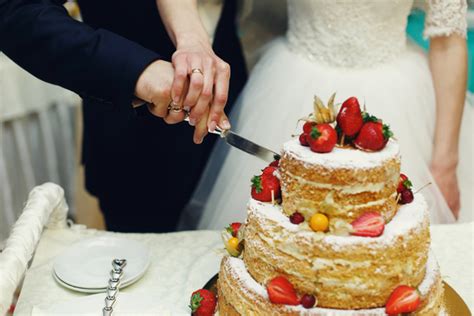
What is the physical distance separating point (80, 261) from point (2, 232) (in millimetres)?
1711

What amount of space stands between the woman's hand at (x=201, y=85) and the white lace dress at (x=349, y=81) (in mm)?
602

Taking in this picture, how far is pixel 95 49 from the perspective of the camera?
1.29 meters

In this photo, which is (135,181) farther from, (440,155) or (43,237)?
(440,155)

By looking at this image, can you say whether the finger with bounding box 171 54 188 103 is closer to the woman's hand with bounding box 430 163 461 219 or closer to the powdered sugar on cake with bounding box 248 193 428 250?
the powdered sugar on cake with bounding box 248 193 428 250

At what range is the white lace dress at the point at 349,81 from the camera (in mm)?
1793

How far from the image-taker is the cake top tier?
100 cm

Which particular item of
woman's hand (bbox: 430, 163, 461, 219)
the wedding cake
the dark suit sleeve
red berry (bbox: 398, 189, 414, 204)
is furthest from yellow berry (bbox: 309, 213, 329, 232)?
woman's hand (bbox: 430, 163, 461, 219)

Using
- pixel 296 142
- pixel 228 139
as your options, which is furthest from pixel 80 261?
pixel 296 142

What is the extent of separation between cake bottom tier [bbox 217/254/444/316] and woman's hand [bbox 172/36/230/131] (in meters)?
0.32

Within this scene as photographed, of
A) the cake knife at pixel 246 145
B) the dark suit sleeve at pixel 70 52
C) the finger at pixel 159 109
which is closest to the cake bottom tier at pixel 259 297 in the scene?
the cake knife at pixel 246 145

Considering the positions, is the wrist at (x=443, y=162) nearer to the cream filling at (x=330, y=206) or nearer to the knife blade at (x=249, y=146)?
the knife blade at (x=249, y=146)

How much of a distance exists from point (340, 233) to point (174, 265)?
0.59 m

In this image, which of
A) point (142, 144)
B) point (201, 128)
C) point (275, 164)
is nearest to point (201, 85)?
point (201, 128)

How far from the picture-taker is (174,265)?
1484 millimetres
